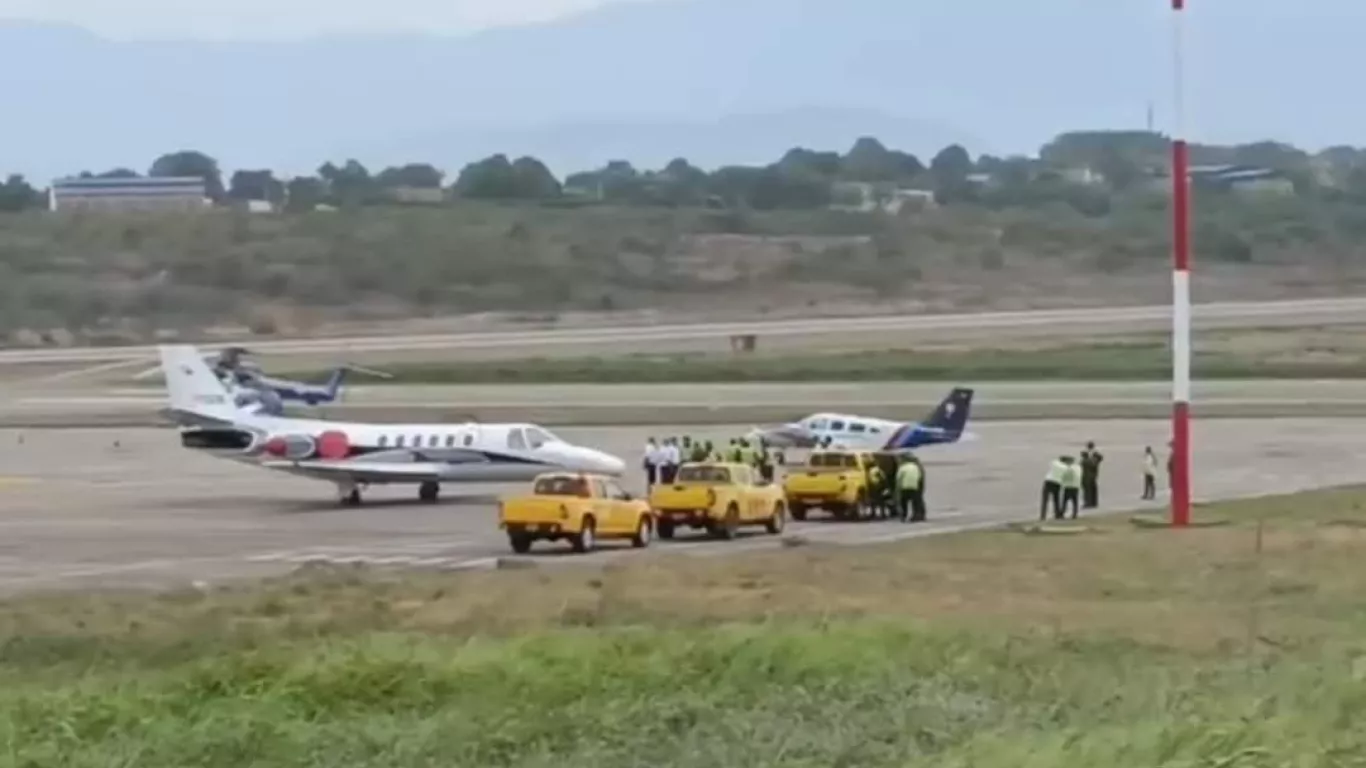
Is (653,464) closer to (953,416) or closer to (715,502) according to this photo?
(715,502)

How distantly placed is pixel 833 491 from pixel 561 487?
316 inches

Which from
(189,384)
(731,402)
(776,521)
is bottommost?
(731,402)

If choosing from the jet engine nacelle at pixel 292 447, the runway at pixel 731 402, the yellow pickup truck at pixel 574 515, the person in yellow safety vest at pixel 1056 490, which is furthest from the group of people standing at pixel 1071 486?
the runway at pixel 731 402

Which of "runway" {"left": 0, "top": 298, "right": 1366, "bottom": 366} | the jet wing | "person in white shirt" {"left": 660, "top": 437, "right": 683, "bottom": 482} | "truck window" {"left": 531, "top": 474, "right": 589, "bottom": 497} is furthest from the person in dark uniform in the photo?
"runway" {"left": 0, "top": 298, "right": 1366, "bottom": 366}

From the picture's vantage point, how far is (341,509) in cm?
5269

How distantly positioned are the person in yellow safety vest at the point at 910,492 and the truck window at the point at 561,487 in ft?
26.3

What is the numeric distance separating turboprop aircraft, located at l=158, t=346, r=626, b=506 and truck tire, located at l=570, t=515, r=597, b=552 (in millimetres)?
11056

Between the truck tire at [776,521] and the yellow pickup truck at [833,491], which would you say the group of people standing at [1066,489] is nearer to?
the yellow pickup truck at [833,491]

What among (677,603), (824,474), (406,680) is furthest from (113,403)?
(406,680)

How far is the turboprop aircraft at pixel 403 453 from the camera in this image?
174 feet

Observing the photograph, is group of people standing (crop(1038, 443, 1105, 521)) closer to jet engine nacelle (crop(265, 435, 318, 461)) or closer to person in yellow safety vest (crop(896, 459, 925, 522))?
person in yellow safety vest (crop(896, 459, 925, 522))

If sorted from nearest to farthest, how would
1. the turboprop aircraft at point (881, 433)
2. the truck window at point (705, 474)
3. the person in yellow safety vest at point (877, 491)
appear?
the truck window at point (705, 474)
the person in yellow safety vest at point (877, 491)
the turboprop aircraft at point (881, 433)

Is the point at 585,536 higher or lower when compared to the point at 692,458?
higher

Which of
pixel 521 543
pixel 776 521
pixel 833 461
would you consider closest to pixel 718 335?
pixel 833 461
